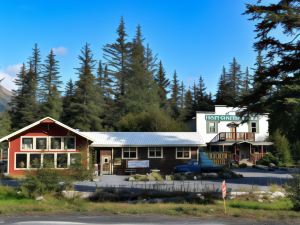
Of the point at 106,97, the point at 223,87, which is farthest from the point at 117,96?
the point at 223,87

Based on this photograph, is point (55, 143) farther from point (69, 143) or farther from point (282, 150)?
point (282, 150)

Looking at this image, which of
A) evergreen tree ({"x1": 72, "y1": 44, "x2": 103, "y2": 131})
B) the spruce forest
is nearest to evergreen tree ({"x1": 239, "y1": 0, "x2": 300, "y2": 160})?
the spruce forest

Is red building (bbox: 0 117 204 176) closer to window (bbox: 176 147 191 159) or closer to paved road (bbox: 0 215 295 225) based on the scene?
window (bbox: 176 147 191 159)

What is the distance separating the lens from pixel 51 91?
71812mm

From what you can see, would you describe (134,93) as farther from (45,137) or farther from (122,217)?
(122,217)

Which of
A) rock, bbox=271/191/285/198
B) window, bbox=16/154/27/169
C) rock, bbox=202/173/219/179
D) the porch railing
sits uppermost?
the porch railing

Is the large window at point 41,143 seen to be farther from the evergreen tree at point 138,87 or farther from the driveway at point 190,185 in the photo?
the evergreen tree at point 138,87

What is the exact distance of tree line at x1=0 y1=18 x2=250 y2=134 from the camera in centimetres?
6056

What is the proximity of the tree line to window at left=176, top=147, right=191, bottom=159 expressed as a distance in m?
12.0

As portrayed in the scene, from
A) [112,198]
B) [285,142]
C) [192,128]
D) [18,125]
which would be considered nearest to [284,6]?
[112,198]

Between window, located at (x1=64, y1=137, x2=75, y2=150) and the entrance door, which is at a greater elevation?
window, located at (x1=64, y1=137, x2=75, y2=150)

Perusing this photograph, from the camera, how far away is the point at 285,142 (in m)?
49.9

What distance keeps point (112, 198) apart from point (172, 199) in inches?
132

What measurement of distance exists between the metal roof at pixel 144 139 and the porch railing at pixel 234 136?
994 cm
